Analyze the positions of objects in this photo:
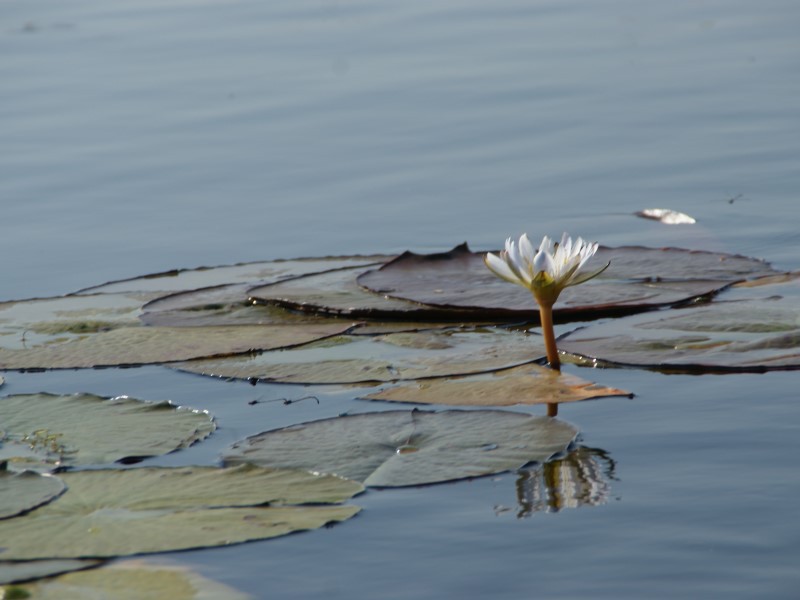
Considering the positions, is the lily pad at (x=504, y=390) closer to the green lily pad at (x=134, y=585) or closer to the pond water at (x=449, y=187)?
the pond water at (x=449, y=187)

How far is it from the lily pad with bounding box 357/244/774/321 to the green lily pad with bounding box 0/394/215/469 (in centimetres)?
96

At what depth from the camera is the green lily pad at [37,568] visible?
2141mm

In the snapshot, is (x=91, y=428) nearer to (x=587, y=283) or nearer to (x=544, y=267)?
(x=544, y=267)

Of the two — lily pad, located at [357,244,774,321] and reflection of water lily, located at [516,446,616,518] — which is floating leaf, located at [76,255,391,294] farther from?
reflection of water lily, located at [516,446,616,518]

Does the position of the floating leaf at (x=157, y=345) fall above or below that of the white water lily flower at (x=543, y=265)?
below

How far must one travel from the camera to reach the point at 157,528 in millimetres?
2297

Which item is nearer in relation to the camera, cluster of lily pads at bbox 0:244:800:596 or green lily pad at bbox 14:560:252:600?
green lily pad at bbox 14:560:252:600

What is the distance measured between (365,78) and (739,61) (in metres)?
2.26

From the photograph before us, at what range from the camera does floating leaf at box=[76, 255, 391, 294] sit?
411 cm

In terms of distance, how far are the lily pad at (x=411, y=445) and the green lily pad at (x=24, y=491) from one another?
1.14ft

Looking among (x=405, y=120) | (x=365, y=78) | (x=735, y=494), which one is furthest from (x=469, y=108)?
(x=735, y=494)

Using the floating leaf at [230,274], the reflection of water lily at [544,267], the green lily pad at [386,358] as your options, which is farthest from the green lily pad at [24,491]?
the floating leaf at [230,274]

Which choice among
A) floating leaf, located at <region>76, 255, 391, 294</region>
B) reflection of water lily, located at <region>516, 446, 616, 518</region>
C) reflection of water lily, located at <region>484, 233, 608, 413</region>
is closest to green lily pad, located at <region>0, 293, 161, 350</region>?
floating leaf, located at <region>76, 255, 391, 294</region>

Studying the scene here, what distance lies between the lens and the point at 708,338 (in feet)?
10.4
